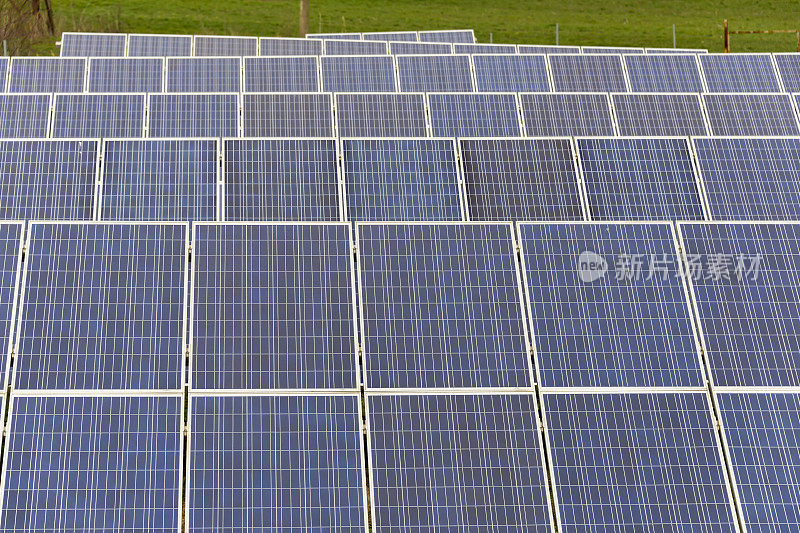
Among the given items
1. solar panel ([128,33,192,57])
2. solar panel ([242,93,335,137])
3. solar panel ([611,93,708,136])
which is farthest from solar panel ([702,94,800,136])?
solar panel ([128,33,192,57])

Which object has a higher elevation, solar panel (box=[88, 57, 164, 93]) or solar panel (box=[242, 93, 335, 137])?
solar panel (box=[88, 57, 164, 93])

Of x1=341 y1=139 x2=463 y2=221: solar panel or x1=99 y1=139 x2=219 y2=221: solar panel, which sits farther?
x1=341 y1=139 x2=463 y2=221: solar panel

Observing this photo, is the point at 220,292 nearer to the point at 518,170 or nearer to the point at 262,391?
the point at 262,391

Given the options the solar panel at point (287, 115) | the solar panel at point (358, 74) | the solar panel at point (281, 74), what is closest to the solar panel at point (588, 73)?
the solar panel at point (358, 74)

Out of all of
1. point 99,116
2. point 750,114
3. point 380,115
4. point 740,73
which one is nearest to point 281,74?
point 380,115

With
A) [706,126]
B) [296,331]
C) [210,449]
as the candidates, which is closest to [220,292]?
[296,331]

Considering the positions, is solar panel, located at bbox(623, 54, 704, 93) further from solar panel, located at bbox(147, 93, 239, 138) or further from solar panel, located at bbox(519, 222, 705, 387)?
solar panel, located at bbox(519, 222, 705, 387)
